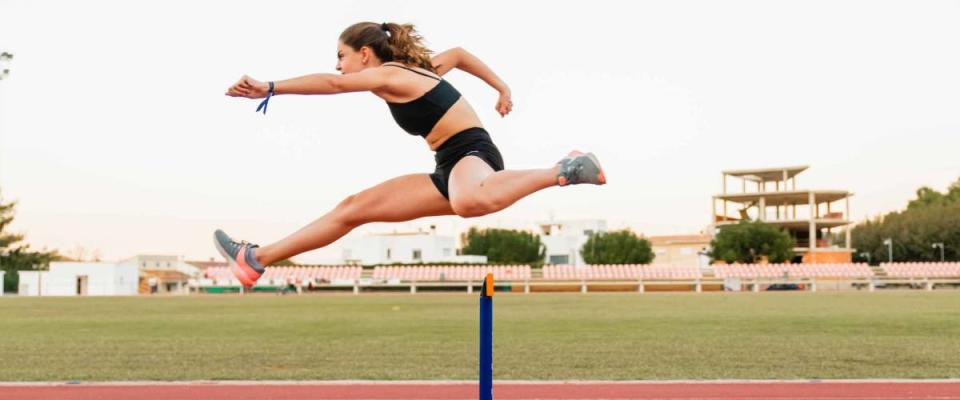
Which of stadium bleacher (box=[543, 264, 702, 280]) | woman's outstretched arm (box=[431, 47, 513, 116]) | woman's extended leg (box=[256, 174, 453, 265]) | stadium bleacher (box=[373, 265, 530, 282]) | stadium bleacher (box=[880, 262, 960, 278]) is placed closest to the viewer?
woman's extended leg (box=[256, 174, 453, 265])

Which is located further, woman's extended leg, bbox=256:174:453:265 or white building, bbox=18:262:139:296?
white building, bbox=18:262:139:296

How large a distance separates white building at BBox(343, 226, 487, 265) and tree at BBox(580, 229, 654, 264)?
49.3 feet

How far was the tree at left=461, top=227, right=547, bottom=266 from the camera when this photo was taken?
278 feet

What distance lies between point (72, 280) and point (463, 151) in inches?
2097

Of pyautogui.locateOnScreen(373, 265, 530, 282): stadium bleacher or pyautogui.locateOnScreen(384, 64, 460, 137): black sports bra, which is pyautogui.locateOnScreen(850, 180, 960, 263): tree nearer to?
pyautogui.locateOnScreen(373, 265, 530, 282): stadium bleacher

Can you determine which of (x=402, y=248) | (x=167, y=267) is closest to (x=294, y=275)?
(x=402, y=248)

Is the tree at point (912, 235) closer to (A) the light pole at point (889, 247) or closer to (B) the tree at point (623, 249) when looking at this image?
(A) the light pole at point (889, 247)

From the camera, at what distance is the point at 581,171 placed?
143 inches

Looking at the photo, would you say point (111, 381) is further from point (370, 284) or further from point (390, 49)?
point (370, 284)

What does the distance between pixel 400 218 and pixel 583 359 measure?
759 cm

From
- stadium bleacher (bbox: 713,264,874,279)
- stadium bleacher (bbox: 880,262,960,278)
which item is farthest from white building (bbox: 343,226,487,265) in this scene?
stadium bleacher (bbox: 880,262,960,278)

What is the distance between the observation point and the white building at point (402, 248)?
292ft

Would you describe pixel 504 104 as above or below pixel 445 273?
above

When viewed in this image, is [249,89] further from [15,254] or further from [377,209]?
[15,254]
